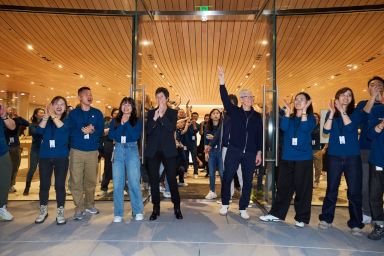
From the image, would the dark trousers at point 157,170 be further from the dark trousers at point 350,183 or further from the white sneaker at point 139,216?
the dark trousers at point 350,183

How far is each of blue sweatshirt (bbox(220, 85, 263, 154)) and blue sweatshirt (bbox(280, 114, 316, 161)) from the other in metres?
0.40

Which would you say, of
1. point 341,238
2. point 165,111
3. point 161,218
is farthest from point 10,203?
point 341,238

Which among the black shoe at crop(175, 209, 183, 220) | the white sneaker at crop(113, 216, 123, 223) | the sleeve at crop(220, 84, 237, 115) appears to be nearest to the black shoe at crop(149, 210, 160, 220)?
the black shoe at crop(175, 209, 183, 220)

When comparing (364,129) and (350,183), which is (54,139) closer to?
(350,183)

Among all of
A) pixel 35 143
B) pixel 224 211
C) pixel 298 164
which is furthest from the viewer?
pixel 35 143

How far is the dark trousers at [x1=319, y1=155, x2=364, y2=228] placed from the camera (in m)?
3.19

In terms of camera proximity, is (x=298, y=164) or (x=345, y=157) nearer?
(x=345, y=157)

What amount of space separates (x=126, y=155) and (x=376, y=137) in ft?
9.49

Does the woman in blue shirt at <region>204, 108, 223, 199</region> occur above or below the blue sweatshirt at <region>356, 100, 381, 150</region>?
below

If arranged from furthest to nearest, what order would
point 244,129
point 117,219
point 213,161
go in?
1. point 213,161
2. point 244,129
3. point 117,219

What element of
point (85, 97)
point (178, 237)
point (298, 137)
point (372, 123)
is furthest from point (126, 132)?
point (372, 123)

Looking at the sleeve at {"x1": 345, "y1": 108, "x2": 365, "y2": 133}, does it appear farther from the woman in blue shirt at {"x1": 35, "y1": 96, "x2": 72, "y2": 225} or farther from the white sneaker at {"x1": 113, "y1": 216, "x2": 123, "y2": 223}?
the woman in blue shirt at {"x1": 35, "y1": 96, "x2": 72, "y2": 225}

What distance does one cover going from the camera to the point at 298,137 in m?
3.36

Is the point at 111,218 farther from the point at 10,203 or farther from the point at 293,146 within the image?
the point at 293,146
